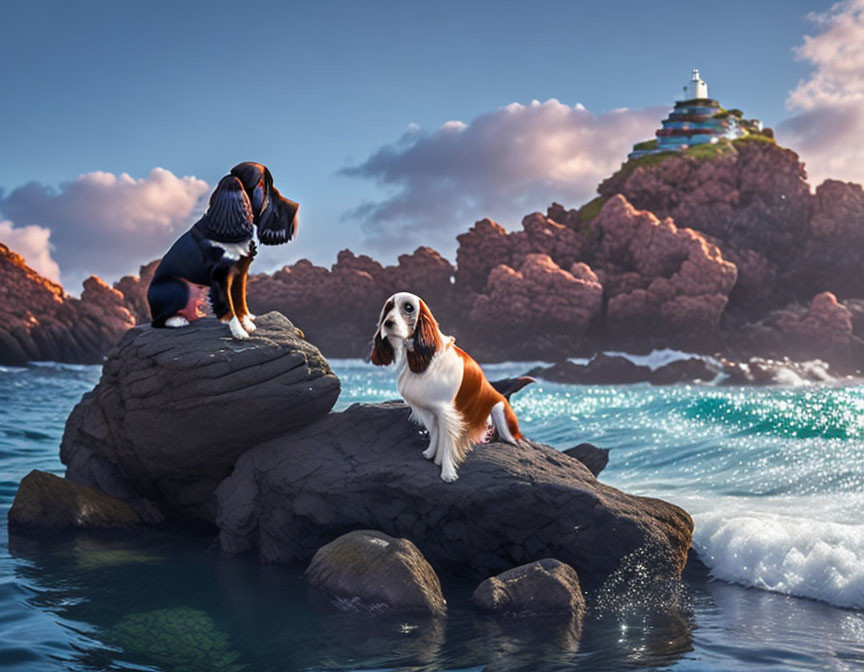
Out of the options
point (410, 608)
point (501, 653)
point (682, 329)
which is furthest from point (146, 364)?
point (682, 329)

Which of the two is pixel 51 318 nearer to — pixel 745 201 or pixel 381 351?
pixel 381 351

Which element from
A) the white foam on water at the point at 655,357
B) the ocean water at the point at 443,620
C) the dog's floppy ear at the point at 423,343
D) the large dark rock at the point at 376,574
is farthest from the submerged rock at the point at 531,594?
the white foam on water at the point at 655,357

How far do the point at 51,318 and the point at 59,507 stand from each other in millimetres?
53855

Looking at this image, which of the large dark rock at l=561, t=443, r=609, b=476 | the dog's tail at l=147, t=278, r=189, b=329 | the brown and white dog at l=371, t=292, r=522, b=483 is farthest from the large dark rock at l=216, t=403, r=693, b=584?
the large dark rock at l=561, t=443, r=609, b=476

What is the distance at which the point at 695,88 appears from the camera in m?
99.3

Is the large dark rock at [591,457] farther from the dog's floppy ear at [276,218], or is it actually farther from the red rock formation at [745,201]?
the red rock formation at [745,201]

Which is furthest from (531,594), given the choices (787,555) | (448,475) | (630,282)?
(630,282)

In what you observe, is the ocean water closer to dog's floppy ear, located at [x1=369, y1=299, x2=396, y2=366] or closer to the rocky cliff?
dog's floppy ear, located at [x1=369, y1=299, x2=396, y2=366]

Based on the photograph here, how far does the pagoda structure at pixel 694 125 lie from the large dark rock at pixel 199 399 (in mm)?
90779

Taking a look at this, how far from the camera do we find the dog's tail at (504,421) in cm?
789

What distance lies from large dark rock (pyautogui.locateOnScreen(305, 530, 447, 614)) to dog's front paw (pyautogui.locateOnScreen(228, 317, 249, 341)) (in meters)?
2.42

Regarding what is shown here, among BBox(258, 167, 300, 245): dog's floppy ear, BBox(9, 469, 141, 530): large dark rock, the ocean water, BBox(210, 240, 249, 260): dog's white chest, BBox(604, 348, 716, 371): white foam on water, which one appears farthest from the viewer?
BBox(604, 348, 716, 371): white foam on water

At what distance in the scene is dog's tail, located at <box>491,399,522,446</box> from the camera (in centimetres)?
789

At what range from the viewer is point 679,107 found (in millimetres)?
98688
